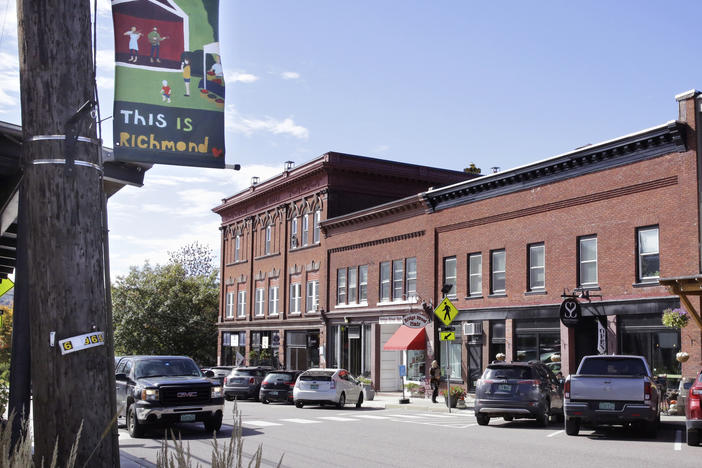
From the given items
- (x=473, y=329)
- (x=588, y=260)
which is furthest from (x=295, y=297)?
(x=588, y=260)

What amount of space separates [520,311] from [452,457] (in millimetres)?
17995

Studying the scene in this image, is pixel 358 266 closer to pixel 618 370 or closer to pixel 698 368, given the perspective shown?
pixel 698 368

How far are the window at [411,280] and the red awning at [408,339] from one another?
158 cm

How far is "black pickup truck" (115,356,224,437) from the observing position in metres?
17.5

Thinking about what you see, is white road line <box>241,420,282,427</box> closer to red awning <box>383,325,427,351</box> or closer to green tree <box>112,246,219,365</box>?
red awning <box>383,325,427,351</box>

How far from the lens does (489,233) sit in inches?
1324

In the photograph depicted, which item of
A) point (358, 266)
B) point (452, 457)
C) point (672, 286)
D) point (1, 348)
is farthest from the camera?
point (358, 266)

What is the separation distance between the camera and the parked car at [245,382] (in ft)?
117

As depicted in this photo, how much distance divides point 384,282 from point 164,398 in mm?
23703

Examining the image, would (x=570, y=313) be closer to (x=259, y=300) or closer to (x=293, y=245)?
(x=293, y=245)

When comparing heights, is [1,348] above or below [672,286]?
below

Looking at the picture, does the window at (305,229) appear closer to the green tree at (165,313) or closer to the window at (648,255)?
the green tree at (165,313)

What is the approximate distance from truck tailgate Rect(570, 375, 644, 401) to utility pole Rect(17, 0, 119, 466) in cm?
1527

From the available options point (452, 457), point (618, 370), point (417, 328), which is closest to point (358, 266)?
point (417, 328)
